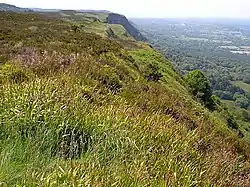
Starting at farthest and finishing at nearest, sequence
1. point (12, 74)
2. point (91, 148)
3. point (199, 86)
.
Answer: point (199, 86), point (12, 74), point (91, 148)

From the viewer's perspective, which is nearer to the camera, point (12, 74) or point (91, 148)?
point (91, 148)

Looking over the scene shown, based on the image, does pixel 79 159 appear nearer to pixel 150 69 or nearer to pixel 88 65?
pixel 88 65

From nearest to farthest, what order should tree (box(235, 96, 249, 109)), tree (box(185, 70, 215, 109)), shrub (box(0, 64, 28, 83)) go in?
shrub (box(0, 64, 28, 83)) → tree (box(185, 70, 215, 109)) → tree (box(235, 96, 249, 109))

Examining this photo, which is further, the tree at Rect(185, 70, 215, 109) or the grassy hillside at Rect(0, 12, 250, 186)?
the tree at Rect(185, 70, 215, 109)

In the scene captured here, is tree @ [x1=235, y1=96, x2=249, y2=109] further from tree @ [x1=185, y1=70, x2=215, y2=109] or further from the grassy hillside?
the grassy hillside

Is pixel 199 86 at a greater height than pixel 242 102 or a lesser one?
greater

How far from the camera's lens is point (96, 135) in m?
4.75

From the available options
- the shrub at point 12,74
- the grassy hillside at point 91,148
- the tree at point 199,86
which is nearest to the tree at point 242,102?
the tree at point 199,86

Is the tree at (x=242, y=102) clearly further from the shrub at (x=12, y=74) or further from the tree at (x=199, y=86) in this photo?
the shrub at (x=12, y=74)

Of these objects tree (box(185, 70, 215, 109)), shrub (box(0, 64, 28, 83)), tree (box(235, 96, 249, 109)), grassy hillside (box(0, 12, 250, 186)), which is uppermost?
grassy hillside (box(0, 12, 250, 186))

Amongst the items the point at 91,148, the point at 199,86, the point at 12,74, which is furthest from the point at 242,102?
the point at 91,148

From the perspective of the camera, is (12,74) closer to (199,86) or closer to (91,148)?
(91,148)

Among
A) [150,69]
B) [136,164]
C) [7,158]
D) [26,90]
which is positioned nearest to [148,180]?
[136,164]

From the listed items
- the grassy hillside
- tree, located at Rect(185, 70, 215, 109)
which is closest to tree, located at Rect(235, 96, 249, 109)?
tree, located at Rect(185, 70, 215, 109)
